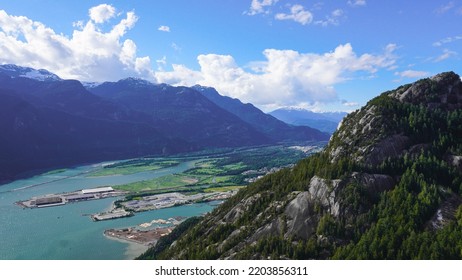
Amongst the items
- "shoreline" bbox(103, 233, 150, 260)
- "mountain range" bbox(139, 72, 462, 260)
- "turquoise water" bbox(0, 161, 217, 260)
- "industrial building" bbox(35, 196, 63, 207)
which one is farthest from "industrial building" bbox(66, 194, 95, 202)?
"mountain range" bbox(139, 72, 462, 260)

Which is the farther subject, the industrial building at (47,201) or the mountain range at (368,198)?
the industrial building at (47,201)

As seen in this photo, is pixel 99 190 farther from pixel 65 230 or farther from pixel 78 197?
pixel 65 230

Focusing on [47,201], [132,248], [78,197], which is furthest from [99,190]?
[132,248]

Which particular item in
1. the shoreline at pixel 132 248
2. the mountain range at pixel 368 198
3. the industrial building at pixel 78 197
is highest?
the mountain range at pixel 368 198

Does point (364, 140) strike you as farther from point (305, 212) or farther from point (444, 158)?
point (305, 212)

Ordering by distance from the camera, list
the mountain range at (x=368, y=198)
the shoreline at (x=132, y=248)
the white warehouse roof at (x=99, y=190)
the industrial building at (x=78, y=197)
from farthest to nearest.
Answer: the white warehouse roof at (x=99, y=190) → the industrial building at (x=78, y=197) → the shoreline at (x=132, y=248) → the mountain range at (x=368, y=198)

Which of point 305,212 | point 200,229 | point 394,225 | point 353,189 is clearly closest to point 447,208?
point 394,225

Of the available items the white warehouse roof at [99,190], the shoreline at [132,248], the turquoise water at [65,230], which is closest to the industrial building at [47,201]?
the turquoise water at [65,230]

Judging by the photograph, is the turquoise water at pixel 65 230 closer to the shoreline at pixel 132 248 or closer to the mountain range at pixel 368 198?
the shoreline at pixel 132 248
